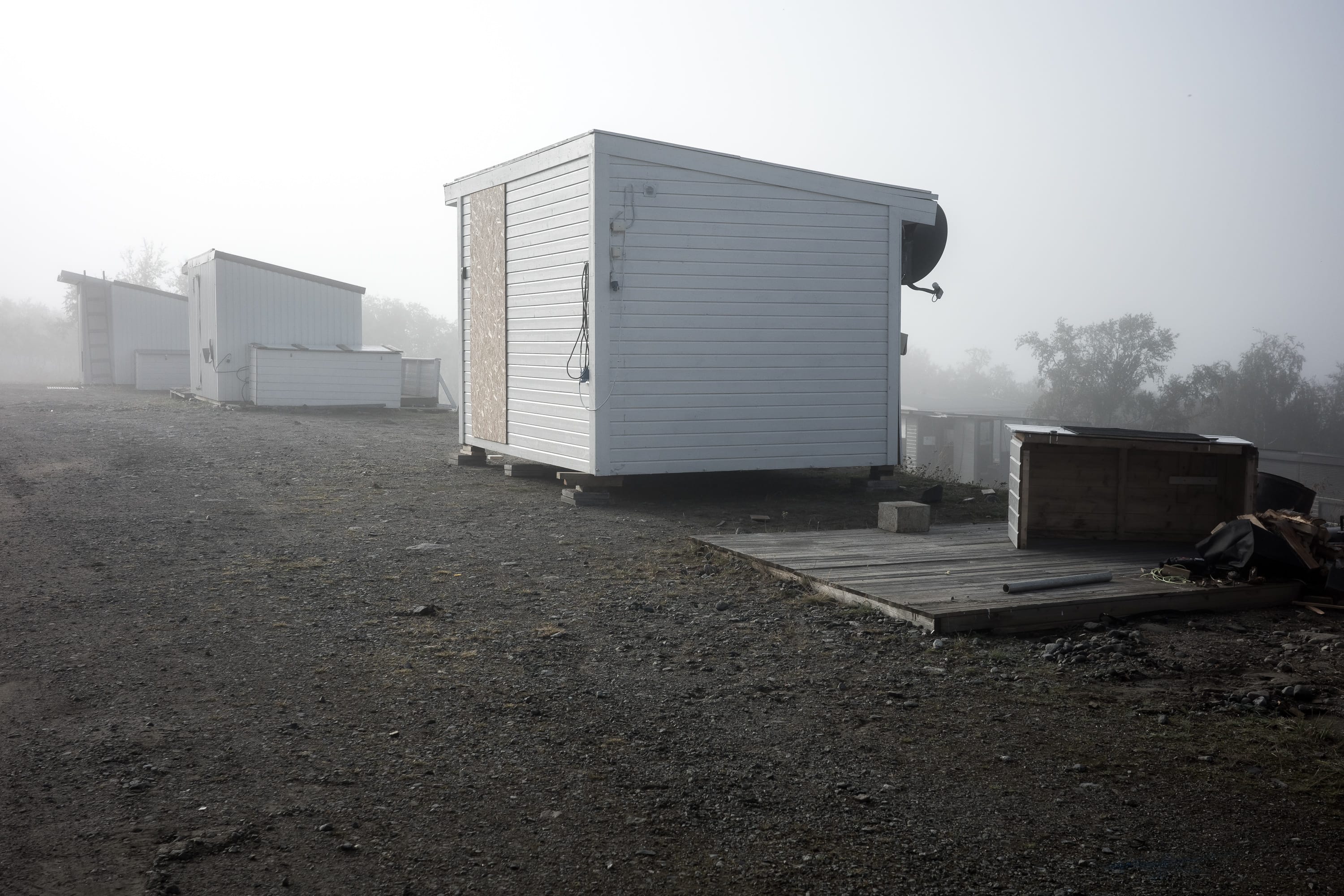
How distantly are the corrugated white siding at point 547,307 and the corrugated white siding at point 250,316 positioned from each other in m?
A: 13.7

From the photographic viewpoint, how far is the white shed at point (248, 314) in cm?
2231

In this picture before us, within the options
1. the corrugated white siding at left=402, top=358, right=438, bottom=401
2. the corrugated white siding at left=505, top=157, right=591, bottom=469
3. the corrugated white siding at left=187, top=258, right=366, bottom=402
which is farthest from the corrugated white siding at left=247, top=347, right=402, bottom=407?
the corrugated white siding at left=505, top=157, right=591, bottom=469

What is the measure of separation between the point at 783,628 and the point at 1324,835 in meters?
2.61

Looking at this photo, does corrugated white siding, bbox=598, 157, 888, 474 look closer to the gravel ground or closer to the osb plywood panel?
the osb plywood panel

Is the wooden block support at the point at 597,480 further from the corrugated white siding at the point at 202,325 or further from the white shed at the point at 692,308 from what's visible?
the corrugated white siding at the point at 202,325

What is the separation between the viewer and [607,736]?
11.8ft

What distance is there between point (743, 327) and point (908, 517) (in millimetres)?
3050

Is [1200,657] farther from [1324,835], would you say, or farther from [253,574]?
[253,574]

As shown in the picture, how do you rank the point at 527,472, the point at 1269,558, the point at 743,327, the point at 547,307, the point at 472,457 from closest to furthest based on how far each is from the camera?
1. the point at 1269,558
2. the point at 743,327
3. the point at 547,307
4. the point at 527,472
5. the point at 472,457

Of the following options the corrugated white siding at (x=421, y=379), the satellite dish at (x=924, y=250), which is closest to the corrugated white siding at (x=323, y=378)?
the corrugated white siding at (x=421, y=379)

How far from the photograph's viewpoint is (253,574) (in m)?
6.10

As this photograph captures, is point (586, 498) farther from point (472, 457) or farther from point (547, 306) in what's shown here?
point (472, 457)

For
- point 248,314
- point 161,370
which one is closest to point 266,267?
point 248,314

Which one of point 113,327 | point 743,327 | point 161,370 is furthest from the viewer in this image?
point 113,327
